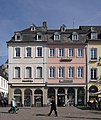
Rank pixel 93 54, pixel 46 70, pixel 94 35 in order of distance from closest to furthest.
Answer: pixel 46 70 → pixel 93 54 → pixel 94 35

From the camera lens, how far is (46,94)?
59.0m

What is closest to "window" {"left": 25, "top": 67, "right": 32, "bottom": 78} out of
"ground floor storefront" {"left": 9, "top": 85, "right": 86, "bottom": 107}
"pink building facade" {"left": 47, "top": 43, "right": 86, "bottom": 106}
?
"ground floor storefront" {"left": 9, "top": 85, "right": 86, "bottom": 107}

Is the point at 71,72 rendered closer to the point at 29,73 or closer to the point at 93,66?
the point at 93,66

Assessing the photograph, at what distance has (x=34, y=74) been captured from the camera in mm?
59000

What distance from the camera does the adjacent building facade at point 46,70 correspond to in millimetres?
59094

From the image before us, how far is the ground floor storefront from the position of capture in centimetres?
5909

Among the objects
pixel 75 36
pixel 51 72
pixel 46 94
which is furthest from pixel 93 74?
pixel 46 94

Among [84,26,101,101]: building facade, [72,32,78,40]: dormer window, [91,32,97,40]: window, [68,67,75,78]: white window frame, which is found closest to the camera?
[84,26,101,101]: building facade

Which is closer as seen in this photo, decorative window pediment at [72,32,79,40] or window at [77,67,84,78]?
window at [77,67,84,78]

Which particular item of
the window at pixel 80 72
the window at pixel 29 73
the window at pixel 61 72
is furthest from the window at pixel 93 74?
the window at pixel 29 73

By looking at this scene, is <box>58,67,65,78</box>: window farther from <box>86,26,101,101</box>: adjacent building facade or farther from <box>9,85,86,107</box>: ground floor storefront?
<box>86,26,101,101</box>: adjacent building facade

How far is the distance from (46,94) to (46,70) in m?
4.01

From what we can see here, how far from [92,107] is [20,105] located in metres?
14.8

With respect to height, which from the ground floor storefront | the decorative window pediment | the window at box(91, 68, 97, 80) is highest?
the decorative window pediment
